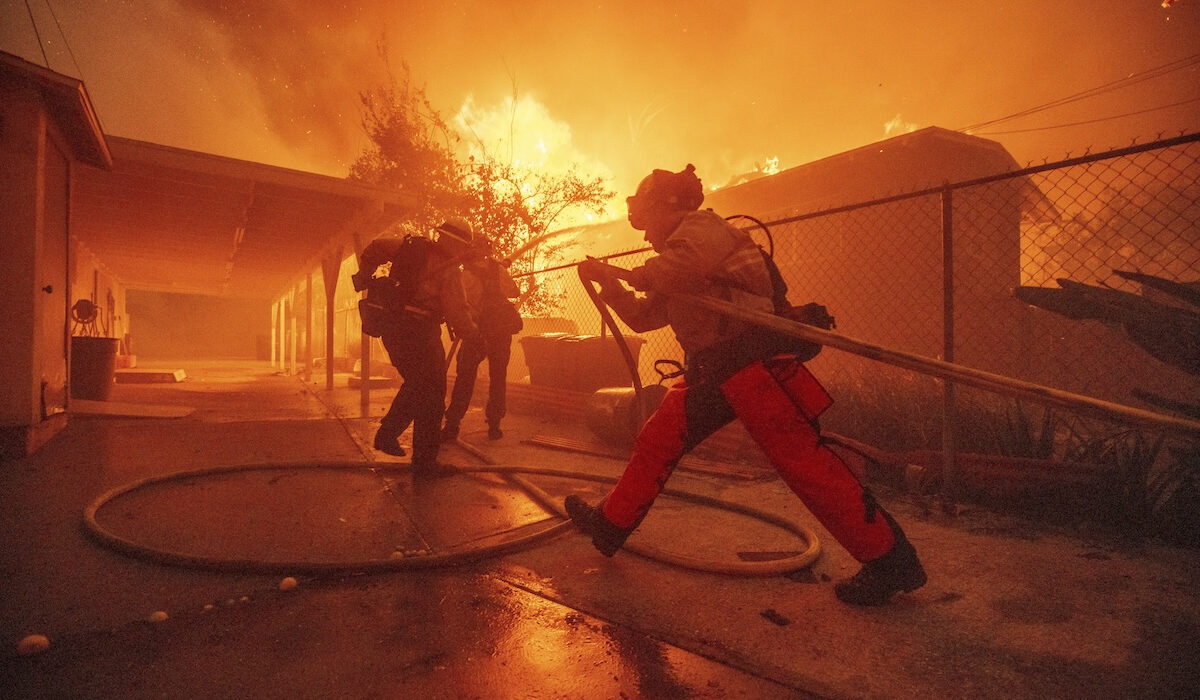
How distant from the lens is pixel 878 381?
17.1 feet

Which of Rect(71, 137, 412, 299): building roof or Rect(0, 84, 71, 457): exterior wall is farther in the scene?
Rect(71, 137, 412, 299): building roof

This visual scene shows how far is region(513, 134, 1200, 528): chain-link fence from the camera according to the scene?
331cm

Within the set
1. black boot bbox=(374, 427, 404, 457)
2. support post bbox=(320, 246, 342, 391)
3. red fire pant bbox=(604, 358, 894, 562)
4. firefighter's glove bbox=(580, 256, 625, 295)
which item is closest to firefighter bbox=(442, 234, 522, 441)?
black boot bbox=(374, 427, 404, 457)

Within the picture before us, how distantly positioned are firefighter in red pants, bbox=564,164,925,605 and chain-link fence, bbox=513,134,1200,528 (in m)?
1.98

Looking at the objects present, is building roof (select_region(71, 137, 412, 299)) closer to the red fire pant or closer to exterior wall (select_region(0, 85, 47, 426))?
exterior wall (select_region(0, 85, 47, 426))

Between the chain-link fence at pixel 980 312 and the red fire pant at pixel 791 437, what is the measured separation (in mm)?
1982

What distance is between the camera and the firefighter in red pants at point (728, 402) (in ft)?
6.52

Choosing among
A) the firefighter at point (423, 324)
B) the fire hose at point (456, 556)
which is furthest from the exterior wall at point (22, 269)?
the firefighter at point (423, 324)

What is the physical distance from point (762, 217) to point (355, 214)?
10150mm

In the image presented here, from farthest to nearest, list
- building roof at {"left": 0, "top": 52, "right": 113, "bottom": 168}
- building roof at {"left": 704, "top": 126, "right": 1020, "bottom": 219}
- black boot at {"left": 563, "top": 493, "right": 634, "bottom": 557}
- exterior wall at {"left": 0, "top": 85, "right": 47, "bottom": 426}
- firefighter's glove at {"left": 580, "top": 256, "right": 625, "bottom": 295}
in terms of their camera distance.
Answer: building roof at {"left": 704, "top": 126, "right": 1020, "bottom": 219} → exterior wall at {"left": 0, "top": 85, "right": 47, "bottom": 426} → building roof at {"left": 0, "top": 52, "right": 113, "bottom": 168} → firefighter's glove at {"left": 580, "top": 256, "right": 625, "bottom": 295} → black boot at {"left": 563, "top": 493, "right": 634, "bottom": 557}

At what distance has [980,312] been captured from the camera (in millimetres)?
11117

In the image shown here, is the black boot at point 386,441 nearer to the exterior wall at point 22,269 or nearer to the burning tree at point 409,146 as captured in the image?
the exterior wall at point 22,269

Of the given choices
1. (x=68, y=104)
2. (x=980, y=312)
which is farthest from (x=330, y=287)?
(x=980, y=312)

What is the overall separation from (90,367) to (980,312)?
15268 mm
